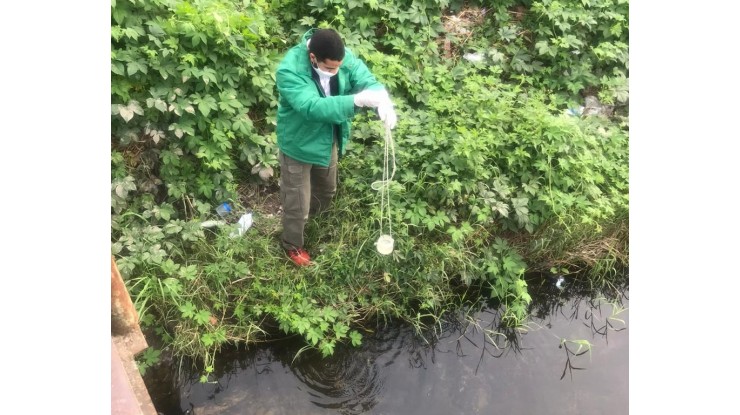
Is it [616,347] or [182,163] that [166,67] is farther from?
[616,347]

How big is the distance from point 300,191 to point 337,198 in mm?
688

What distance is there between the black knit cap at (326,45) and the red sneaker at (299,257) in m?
1.60

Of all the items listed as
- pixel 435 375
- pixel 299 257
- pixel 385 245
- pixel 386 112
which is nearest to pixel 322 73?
pixel 386 112

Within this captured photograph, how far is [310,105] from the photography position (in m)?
3.22

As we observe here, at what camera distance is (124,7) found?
4148 millimetres

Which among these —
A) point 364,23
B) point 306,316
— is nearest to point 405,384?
point 306,316

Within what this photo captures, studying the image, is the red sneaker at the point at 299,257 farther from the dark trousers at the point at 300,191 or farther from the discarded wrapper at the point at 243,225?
the discarded wrapper at the point at 243,225

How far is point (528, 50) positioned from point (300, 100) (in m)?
3.34

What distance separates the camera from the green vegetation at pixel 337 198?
12.9 feet

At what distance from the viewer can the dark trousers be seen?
147 inches

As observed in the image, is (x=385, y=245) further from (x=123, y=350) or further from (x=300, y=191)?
(x=123, y=350)

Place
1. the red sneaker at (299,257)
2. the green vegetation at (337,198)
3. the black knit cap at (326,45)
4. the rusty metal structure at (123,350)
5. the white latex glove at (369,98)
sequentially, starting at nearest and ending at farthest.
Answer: the rusty metal structure at (123,350)
the black knit cap at (326,45)
the white latex glove at (369,98)
the green vegetation at (337,198)
the red sneaker at (299,257)

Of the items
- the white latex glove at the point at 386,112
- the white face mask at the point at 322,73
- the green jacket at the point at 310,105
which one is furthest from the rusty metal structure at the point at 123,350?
the white latex glove at the point at 386,112

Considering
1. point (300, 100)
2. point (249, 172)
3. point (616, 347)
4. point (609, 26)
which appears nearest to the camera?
point (300, 100)
